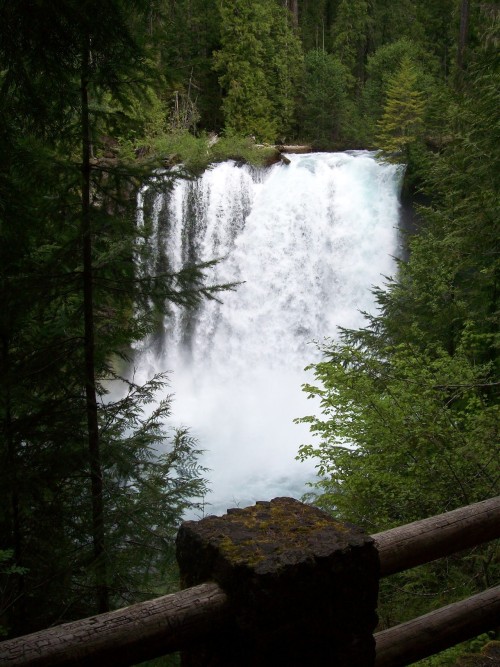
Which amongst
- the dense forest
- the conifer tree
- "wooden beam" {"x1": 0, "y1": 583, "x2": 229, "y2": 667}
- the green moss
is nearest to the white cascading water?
the conifer tree

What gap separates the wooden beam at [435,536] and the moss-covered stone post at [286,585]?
165mm

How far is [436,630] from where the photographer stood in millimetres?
2443

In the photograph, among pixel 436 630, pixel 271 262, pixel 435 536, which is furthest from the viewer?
pixel 271 262

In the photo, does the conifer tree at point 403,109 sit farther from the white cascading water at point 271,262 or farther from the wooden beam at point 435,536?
the wooden beam at point 435,536

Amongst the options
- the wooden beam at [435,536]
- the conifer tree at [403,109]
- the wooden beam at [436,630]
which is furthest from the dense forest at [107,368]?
the conifer tree at [403,109]

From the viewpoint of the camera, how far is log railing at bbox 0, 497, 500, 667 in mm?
1586

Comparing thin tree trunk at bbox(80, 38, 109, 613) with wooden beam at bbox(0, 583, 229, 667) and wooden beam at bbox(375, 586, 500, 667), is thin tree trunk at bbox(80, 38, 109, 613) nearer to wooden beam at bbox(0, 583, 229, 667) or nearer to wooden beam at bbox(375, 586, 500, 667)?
wooden beam at bbox(375, 586, 500, 667)

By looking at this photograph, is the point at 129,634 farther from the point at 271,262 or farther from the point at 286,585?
the point at 271,262

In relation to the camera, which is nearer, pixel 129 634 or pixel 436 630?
pixel 129 634

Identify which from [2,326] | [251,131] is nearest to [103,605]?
[2,326]

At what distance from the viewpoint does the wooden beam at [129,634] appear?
1.53 m

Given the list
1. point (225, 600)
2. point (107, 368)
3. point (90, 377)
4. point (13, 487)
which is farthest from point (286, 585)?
point (107, 368)

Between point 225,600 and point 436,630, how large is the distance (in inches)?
43.5

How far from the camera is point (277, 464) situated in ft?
47.2
